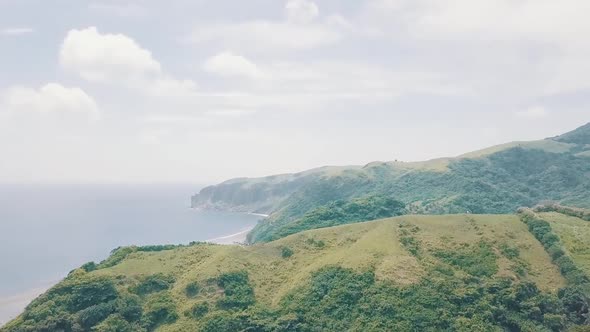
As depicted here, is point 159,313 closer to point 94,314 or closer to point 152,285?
point 152,285

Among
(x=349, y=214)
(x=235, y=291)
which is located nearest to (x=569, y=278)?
(x=235, y=291)

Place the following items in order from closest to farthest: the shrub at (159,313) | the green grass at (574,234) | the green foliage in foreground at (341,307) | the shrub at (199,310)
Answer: the green foliage in foreground at (341,307)
the shrub at (159,313)
the shrub at (199,310)
the green grass at (574,234)

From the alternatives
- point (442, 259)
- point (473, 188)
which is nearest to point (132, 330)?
point (442, 259)

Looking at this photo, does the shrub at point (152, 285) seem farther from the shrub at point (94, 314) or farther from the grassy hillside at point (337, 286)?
the shrub at point (94, 314)

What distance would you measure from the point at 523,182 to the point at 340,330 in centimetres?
16025

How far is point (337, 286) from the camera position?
6625 cm

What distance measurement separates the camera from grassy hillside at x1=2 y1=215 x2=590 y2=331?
201ft

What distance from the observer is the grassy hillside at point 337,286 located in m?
61.3

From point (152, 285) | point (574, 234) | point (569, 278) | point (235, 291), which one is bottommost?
point (569, 278)

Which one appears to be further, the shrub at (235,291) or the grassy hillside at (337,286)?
the shrub at (235,291)

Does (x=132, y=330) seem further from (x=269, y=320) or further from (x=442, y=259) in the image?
(x=442, y=259)

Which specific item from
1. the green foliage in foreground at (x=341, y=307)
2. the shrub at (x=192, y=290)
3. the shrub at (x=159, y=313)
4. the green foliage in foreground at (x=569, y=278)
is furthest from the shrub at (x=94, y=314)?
the green foliage in foreground at (x=569, y=278)

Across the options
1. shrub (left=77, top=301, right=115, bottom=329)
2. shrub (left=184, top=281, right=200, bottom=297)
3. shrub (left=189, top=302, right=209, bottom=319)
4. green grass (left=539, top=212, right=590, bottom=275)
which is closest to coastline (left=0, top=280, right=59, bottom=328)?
shrub (left=77, top=301, right=115, bottom=329)

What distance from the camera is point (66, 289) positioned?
6744cm
